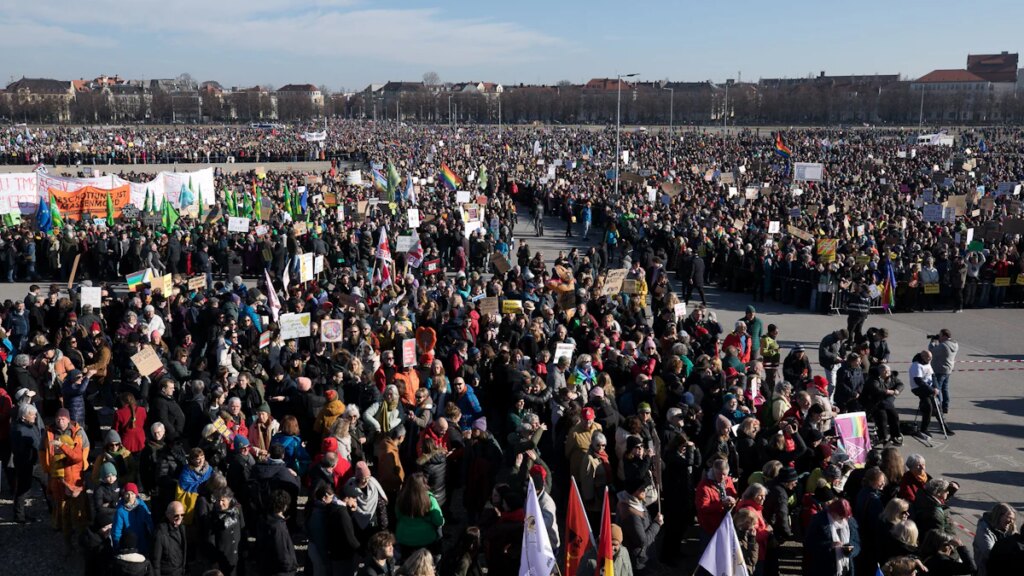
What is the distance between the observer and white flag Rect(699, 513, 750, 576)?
556cm

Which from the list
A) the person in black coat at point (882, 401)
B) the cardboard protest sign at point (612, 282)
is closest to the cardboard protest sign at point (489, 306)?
the cardboard protest sign at point (612, 282)

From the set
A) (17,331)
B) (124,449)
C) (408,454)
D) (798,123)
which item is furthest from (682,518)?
(798,123)

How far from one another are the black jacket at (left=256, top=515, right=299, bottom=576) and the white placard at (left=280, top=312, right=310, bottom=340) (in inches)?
Answer: 202

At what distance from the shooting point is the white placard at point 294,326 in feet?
36.2

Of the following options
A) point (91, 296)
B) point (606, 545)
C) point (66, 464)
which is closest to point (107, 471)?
point (66, 464)

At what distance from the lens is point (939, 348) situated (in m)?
10.5

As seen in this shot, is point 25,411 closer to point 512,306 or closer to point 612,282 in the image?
point 512,306

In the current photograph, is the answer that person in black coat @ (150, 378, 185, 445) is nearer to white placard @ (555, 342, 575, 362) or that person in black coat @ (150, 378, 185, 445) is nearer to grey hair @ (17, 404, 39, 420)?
grey hair @ (17, 404, 39, 420)

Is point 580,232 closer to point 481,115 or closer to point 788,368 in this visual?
point 788,368

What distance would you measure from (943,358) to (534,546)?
7150 millimetres

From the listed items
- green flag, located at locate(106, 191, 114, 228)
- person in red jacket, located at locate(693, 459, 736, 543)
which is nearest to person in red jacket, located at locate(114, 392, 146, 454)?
person in red jacket, located at locate(693, 459, 736, 543)

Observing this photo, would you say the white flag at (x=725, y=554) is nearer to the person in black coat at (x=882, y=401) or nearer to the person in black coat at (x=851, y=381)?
the person in black coat at (x=882, y=401)

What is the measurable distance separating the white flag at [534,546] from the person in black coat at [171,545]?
2.45 m

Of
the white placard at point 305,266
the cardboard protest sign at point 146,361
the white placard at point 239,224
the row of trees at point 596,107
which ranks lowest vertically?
the cardboard protest sign at point 146,361
